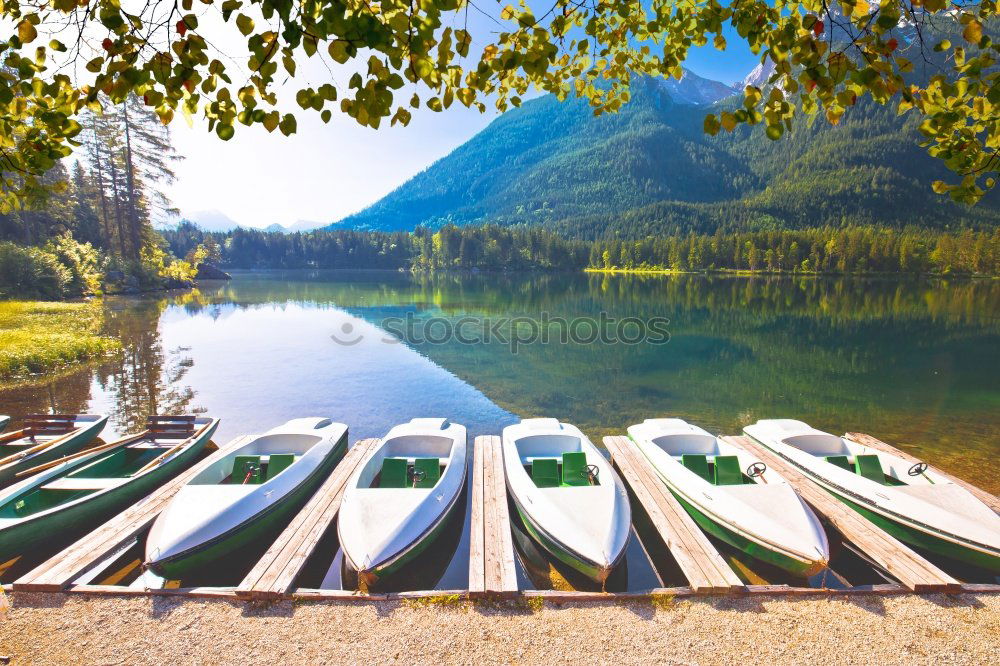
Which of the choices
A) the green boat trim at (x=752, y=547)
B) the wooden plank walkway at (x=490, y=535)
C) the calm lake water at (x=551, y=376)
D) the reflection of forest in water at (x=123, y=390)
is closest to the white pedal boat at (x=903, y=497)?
the green boat trim at (x=752, y=547)

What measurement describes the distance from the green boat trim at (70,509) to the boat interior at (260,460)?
165 centimetres

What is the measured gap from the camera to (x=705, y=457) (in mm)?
10320

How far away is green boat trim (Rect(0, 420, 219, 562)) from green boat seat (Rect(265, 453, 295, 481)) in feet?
7.72

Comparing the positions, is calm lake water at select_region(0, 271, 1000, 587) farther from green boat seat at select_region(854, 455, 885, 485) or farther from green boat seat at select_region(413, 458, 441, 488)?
green boat seat at select_region(413, 458, 441, 488)

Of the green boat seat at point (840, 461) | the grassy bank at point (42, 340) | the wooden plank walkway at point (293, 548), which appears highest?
the grassy bank at point (42, 340)

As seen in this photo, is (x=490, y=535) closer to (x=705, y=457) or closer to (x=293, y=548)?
(x=293, y=548)

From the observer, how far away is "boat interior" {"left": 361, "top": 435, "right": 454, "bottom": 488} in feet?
32.0

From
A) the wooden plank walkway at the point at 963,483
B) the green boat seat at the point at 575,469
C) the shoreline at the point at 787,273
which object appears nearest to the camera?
the wooden plank walkway at the point at 963,483

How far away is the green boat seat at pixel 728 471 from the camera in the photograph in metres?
9.65

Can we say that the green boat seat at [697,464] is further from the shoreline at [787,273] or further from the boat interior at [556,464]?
the shoreline at [787,273]

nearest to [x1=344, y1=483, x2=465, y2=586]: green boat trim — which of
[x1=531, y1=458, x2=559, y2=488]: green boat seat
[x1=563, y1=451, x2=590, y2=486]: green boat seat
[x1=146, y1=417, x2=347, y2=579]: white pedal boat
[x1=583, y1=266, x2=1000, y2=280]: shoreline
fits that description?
[x1=146, y1=417, x2=347, y2=579]: white pedal boat

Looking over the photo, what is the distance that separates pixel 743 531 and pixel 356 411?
13.8 meters

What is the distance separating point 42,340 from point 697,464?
91.2ft

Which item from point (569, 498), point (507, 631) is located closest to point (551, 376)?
point (569, 498)
